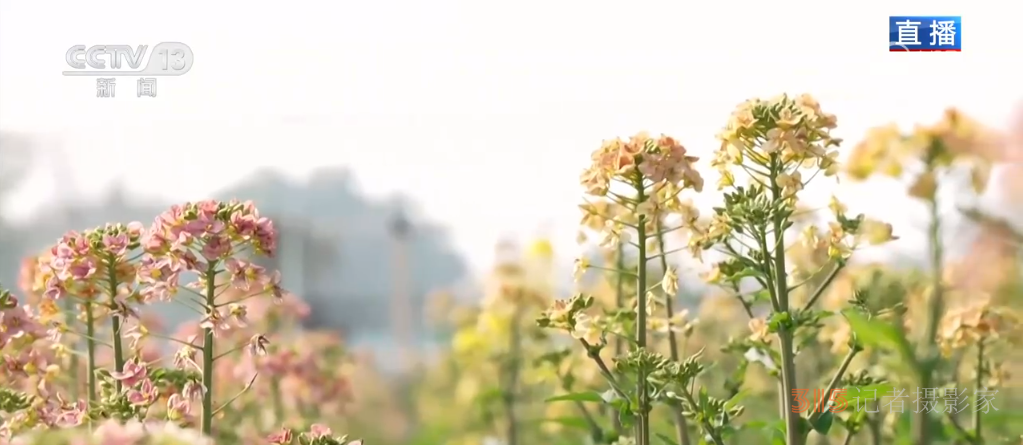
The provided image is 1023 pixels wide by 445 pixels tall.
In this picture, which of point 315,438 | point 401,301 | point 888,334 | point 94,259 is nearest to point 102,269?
point 94,259

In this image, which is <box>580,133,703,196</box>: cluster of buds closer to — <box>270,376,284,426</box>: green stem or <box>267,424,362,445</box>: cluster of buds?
<box>267,424,362,445</box>: cluster of buds

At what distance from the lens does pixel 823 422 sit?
1084mm

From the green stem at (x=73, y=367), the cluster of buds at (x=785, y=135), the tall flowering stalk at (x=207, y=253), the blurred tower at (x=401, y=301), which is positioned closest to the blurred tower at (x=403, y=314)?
the blurred tower at (x=401, y=301)

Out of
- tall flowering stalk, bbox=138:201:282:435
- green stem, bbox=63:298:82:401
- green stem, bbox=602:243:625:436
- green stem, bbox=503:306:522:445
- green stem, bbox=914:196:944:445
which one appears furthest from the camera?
green stem, bbox=503:306:522:445

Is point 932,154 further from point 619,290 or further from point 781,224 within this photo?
point 619,290

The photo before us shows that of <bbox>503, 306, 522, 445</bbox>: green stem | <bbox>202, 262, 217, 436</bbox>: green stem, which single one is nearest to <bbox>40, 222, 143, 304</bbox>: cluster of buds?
<bbox>202, 262, 217, 436</bbox>: green stem

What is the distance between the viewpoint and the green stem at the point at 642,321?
3.58 ft

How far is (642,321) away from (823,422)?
0.22 m

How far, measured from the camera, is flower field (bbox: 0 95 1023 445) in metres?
1.09

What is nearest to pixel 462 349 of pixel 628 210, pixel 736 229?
pixel 628 210

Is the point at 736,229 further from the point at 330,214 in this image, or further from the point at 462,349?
the point at 330,214

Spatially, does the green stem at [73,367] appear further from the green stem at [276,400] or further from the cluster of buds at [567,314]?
the cluster of buds at [567,314]

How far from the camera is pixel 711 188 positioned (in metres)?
1.54

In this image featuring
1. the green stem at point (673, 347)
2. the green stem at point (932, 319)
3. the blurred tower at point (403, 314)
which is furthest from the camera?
the blurred tower at point (403, 314)
